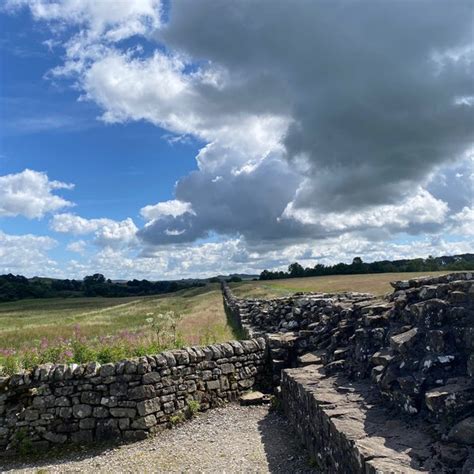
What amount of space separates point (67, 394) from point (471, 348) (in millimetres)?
8013

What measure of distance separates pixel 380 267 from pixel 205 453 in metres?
Result: 79.3

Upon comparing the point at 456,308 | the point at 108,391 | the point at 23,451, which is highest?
the point at 456,308

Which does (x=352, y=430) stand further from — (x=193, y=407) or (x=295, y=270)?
(x=295, y=270)

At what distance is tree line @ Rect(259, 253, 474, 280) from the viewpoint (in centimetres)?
5684

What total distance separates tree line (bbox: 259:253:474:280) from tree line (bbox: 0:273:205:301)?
22.3 metres

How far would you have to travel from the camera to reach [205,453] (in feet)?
29.1

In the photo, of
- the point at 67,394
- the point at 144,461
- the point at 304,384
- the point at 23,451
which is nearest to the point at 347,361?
the point at 304,384

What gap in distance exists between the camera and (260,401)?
11.6 meters

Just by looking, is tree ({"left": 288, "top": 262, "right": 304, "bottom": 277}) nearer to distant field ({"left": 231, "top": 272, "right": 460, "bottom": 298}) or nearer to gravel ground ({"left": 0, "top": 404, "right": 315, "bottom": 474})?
distant field ({"left": 231, "top": 272, "right": 460, "bottom": 298})

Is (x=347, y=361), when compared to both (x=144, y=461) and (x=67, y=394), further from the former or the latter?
(x=67, y=394)

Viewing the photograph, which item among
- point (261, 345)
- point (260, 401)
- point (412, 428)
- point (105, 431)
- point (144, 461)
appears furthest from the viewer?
point (261, 345)

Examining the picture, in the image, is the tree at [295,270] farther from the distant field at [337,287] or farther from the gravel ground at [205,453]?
the gravel ground at [205,453]

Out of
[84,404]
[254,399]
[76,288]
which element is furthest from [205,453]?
[76,288]

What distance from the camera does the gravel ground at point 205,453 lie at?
8.24m
